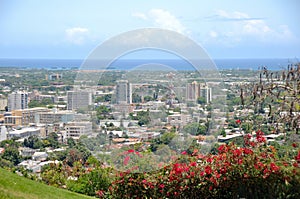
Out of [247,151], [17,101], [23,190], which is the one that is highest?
[247,151]

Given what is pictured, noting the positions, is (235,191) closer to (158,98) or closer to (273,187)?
(273,187)

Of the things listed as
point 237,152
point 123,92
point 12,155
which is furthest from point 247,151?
point 12,155

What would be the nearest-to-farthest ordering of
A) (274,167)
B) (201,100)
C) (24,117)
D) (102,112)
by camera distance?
1. (274,167)
2. (102,112)
3. (201,100)
4. (24,117)

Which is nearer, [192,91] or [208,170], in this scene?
[208,170]

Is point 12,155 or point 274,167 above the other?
point 274,167

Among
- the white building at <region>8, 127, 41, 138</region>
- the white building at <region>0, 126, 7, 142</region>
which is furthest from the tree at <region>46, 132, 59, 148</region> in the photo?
the white building at <region>0, 126, 7, 142</region>

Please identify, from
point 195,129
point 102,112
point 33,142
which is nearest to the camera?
point 195,129

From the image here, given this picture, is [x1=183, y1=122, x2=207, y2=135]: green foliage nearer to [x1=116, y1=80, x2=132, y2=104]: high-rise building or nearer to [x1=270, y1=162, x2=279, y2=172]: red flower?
[x1=116, y1=80, x2=132, y2=104]: high-rise building

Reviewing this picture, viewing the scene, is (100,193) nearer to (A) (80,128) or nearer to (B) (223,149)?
(A) (80,128)
